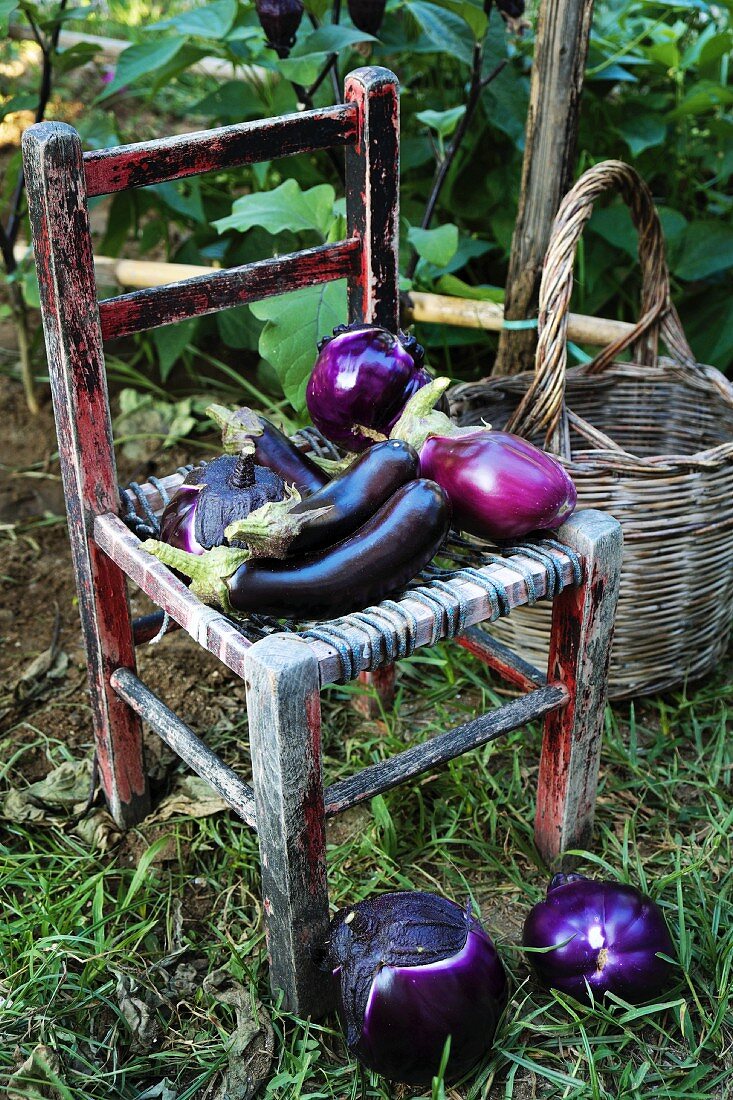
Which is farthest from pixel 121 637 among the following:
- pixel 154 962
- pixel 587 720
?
pixel 587 720

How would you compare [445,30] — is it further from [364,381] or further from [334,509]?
[334,509]

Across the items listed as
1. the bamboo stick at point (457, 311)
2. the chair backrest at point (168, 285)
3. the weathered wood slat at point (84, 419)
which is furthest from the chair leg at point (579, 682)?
the bamboo stick at point (457, 311)

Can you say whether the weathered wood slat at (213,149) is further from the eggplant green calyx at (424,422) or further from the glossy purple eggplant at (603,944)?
A: the glossy purple eggplant at (603,944)

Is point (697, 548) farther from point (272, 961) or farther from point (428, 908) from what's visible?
point (272, 961)

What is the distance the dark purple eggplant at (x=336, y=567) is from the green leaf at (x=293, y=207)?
0.82 metres

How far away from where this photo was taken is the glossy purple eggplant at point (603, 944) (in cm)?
139

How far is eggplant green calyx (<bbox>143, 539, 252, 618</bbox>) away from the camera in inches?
50.1

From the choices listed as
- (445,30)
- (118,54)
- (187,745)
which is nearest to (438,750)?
(187,745)

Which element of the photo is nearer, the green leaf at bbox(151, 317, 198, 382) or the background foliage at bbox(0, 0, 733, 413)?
the background foliage at bbox(0, 0, 733, 413)

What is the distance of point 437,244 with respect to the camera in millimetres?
2084

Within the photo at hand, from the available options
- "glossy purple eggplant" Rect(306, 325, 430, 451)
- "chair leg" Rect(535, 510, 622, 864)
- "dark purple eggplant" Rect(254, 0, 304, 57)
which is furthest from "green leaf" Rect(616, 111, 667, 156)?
"chair leg" Rect(535, 510, 622, 864)

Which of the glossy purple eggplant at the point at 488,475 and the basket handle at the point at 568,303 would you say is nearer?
the glossy purple eggplant at the point at 488,475

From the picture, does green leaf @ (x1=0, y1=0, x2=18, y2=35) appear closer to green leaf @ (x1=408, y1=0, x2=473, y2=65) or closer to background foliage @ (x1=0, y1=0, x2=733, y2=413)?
background foliage @ (x1=0, y1=0, x2=733, y2=413)

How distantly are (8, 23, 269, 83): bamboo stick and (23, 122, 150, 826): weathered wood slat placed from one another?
1301mm
